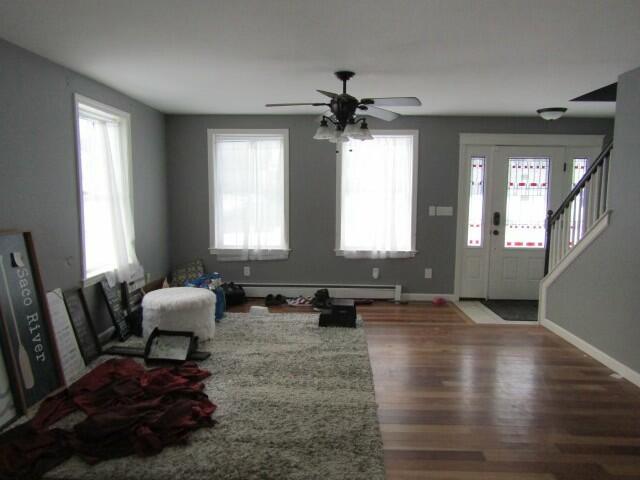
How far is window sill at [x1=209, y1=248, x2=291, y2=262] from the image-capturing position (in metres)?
5.50

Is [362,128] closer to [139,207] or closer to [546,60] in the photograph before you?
[546,60]

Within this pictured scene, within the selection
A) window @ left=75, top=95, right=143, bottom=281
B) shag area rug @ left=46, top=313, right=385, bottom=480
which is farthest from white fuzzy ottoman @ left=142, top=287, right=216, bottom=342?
A: window @ left=75, top=95, right=143, bottom=281

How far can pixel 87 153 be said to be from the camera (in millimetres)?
3750

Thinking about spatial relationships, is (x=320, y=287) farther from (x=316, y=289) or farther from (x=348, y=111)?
(x=348, y=111)

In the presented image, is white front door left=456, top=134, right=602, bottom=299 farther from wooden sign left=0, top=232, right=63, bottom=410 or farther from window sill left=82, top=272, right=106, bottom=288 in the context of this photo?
wooden sign left=0, top=232, right=63, bottom=410

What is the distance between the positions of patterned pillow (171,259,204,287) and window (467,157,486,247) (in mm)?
3537

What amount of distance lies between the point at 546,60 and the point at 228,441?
3.33m

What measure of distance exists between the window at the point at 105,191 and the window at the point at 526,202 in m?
4.57

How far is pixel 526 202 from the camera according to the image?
17.8 feet

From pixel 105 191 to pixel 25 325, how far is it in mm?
1653

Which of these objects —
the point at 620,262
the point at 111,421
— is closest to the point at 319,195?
the point at 620,262

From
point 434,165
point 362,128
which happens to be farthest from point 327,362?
point 434,165

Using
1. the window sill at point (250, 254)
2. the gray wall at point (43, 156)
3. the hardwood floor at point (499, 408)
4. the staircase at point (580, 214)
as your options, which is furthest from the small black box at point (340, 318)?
the gray wall at point (43, 156)

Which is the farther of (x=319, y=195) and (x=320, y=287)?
(x=320, y=287)
